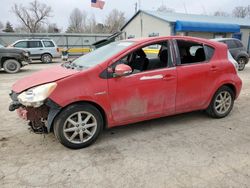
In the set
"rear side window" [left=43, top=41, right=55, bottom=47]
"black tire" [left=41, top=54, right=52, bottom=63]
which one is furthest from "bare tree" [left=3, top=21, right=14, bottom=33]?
"black tire" [left=41, top=54, right=52, bottom=63]

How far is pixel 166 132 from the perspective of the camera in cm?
401

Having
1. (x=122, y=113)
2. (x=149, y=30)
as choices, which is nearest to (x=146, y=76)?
(x=122, y=113)

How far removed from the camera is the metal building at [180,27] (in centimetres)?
2002

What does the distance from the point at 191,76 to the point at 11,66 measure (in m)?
10.1

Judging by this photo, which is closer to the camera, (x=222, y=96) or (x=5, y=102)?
(x=222, y=96)

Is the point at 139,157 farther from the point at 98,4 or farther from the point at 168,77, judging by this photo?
the point at 98,4

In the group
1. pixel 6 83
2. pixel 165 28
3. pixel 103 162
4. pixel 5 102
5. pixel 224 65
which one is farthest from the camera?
pixel 165 28

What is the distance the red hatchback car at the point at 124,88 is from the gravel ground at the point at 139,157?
12.6 inches

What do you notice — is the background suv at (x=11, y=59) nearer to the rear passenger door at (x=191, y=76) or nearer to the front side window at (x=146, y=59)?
the front side window at (x=146, y=59)

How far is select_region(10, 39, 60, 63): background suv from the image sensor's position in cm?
1664

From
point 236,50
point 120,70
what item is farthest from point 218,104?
point 236,50

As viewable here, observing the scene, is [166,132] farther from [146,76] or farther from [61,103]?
[61,103]

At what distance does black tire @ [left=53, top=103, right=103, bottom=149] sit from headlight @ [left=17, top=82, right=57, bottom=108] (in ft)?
1.08

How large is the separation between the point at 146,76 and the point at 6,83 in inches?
277
